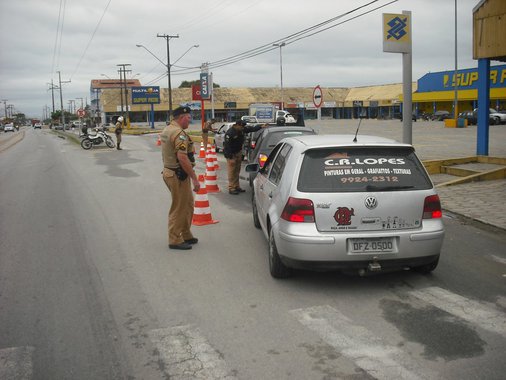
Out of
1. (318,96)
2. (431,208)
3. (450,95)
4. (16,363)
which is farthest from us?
(450,95)

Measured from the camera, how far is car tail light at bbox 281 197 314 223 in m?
5.14

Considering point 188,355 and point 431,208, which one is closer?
point 188,355

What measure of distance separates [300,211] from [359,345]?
1.59 m

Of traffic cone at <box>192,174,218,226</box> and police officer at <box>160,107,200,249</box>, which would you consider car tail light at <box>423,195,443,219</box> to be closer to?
police officer at <box>160,107,200,249</box>

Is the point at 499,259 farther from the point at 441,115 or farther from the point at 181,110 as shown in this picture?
the point at 441,115

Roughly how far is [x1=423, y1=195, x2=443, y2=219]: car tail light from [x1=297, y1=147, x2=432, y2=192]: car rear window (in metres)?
0.13

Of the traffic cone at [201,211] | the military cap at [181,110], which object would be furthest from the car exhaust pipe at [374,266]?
the traffic cone at [201,211]

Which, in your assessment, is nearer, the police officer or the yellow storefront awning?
the police officer

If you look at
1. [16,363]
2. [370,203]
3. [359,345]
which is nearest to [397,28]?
[370,203]

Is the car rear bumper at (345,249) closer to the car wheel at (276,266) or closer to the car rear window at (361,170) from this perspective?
the car wheel at (276,266)

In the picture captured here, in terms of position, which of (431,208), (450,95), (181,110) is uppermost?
(450,95)

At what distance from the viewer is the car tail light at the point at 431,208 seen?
207 inches

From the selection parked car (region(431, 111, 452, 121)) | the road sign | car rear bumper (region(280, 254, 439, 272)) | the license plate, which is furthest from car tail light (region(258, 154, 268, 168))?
parked car (region(431, 111, 452, 121))

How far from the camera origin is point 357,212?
508 cm
